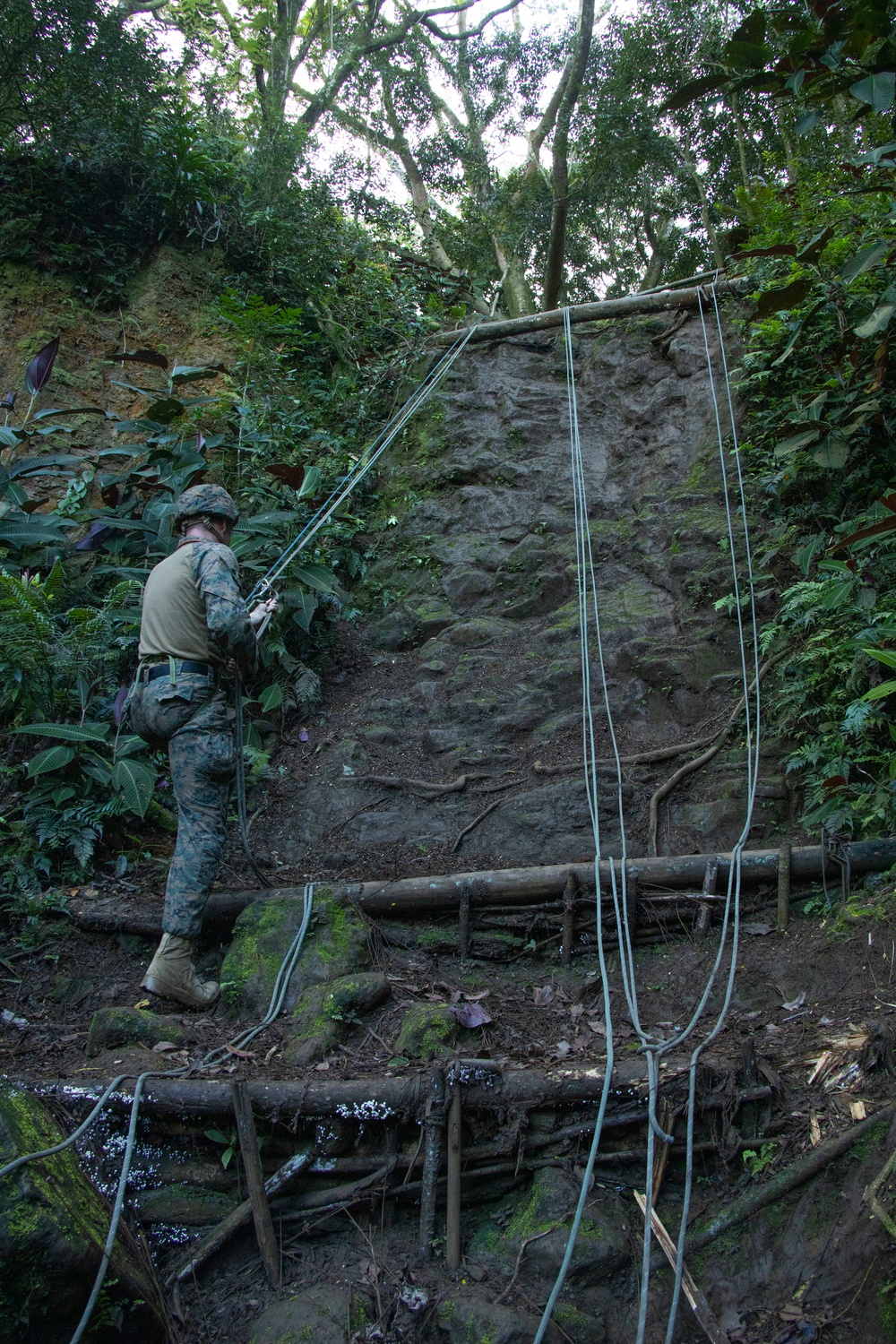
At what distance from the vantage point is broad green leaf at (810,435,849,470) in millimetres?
5203

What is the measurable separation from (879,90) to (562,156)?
28.4ft

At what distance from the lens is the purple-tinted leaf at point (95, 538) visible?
6.32 metres

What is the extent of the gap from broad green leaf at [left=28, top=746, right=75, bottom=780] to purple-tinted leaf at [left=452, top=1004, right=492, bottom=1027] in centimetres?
276

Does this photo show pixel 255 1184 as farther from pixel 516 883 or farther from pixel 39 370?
pixel 39 370

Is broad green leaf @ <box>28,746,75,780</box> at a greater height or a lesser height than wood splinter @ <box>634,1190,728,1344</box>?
greater

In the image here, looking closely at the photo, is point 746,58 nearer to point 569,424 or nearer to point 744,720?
point 744,720

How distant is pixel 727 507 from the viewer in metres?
6.37

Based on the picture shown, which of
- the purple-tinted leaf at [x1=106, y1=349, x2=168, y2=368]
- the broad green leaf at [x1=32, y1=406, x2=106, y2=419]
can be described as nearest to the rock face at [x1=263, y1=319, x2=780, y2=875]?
the purple-tinted leaf at [x1=106, y1=349, x2=168, y2=368]

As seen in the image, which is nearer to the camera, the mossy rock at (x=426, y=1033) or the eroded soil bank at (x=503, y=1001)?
the eroded soil bank at (x=503, y=1001)

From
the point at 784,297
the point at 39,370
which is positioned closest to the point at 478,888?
the point at 784,297

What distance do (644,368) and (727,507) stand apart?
248 cm

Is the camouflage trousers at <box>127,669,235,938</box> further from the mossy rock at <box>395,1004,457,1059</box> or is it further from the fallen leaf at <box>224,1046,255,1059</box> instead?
the mossy rock at <box>395,1004,457,1059</box>

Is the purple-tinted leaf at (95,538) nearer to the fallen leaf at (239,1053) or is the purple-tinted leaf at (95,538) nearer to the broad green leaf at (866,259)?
the fallen leaf at (239,1053)

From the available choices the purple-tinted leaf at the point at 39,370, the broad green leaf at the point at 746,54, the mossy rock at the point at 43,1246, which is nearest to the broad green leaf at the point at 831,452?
the broad green leaf at the point at 746,54
